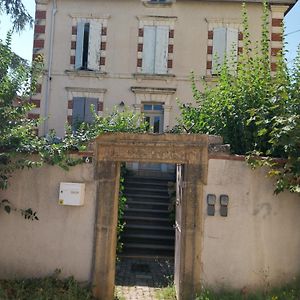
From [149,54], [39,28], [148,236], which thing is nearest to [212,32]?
[149,54]

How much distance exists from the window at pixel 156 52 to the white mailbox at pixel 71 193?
30.5 ft

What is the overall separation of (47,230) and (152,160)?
163 cm

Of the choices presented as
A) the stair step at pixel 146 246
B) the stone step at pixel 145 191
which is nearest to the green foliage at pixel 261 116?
the stair step at pixel 146 246

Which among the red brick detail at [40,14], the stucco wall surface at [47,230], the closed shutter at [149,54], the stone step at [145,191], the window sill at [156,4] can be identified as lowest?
the stucco wall surface at [47,230]

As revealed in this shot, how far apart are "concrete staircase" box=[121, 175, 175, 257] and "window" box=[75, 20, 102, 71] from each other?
4.69m

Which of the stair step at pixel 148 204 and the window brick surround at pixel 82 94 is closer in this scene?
the stair step at pixel 148 204

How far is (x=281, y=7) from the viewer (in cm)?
1398

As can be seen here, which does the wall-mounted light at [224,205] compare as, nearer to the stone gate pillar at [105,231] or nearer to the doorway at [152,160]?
the doorway at [152,160]

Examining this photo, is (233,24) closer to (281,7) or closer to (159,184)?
(281,7)

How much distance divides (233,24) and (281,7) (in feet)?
5.58

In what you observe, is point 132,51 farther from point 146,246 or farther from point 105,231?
point 105,231

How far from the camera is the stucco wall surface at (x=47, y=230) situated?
17.6 ft

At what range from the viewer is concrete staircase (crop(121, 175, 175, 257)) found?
889cm

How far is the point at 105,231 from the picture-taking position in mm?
5320
